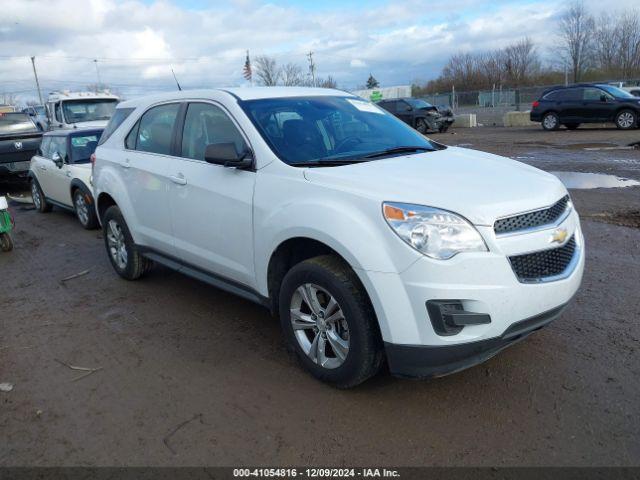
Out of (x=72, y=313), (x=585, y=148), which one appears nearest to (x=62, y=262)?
(x=72, y=313)

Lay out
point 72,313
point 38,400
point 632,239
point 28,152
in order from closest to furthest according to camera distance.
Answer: point 38,400 < point 72,313 < point 632,239 < point 28,152

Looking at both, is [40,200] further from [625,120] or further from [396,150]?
[625,120]

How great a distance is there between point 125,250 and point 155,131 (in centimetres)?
138

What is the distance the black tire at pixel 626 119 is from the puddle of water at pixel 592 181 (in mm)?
10489

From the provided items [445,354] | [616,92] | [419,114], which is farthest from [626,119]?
[445,354]

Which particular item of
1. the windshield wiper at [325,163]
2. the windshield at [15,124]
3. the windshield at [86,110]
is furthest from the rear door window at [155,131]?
the windshield at [86,110]

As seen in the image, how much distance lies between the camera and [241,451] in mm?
2928

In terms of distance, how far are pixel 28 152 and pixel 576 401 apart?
43.1 feet

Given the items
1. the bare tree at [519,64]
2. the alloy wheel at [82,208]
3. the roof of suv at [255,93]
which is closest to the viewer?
the roof of suv at [255,93]

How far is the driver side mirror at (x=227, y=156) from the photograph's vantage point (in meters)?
3.74

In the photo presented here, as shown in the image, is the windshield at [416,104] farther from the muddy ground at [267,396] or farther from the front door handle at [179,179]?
A: the front door handle at [179,179]

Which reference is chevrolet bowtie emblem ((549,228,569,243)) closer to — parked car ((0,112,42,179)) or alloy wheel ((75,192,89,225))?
alloy wheel ((75,192,89,225))

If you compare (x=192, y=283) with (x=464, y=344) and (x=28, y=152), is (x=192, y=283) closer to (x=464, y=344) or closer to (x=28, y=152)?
(x=464, y=344)

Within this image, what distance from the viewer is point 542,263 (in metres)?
3.08
